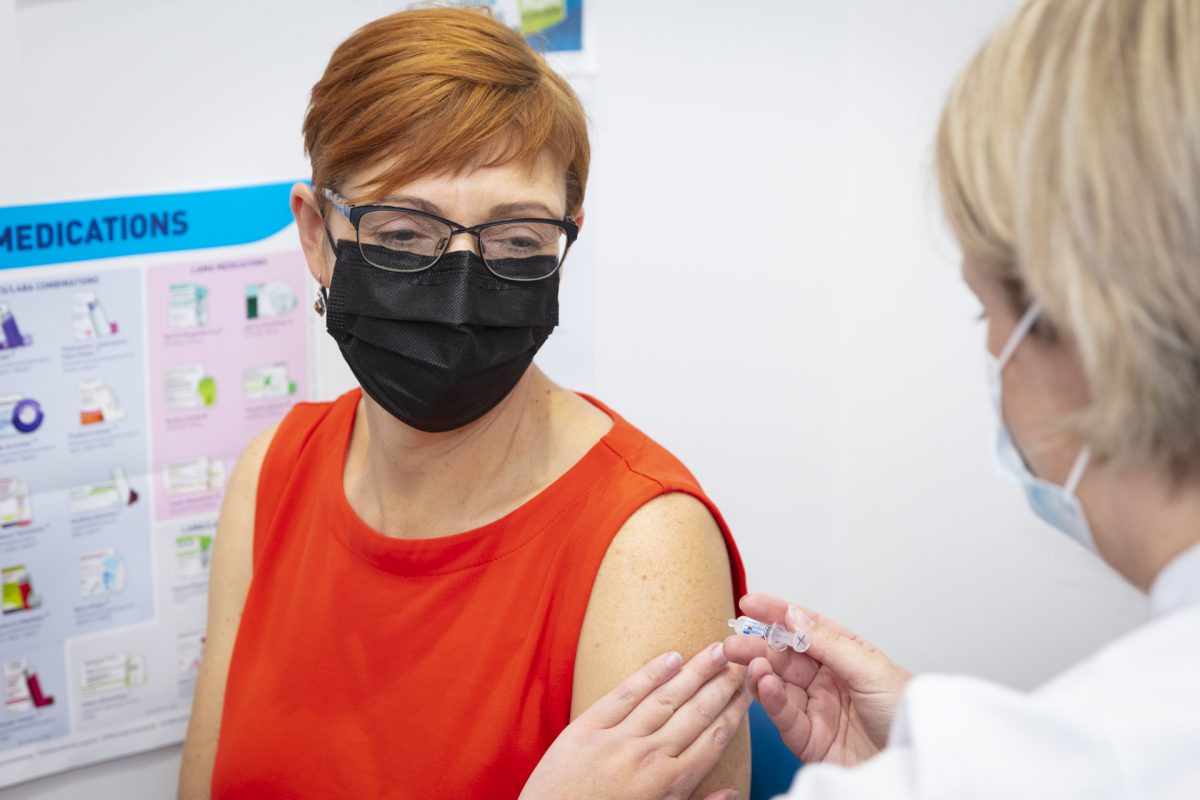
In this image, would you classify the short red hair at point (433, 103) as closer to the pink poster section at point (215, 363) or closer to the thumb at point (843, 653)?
the pink poster section at point (215, 363)

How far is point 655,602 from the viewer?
53.9 inches

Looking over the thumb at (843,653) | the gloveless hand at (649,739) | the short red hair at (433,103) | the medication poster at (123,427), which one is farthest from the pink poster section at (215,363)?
the thumb at (843,653)

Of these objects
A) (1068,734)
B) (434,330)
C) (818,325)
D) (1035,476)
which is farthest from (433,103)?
(818,325)

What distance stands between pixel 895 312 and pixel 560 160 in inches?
48.9

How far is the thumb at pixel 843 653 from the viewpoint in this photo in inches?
51.1

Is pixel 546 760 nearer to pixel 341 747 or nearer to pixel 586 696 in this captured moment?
pixel 586 696

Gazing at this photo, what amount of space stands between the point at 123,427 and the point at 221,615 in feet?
1.04

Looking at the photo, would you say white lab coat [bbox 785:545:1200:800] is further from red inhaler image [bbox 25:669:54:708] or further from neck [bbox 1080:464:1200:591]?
red inhaler image [bbox 25:669:54:708]

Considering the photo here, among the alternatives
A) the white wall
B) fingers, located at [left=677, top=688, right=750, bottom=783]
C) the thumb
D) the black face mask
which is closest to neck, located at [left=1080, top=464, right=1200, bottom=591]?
the thumb

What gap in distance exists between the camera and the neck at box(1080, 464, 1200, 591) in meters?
0.83

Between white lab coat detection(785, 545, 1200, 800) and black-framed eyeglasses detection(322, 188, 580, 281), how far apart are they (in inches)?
31.0

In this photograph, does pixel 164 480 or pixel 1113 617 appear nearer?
pixel 164 480

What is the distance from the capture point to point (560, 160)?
1476mm

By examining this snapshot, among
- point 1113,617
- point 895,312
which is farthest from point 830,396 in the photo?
point 1113,617
